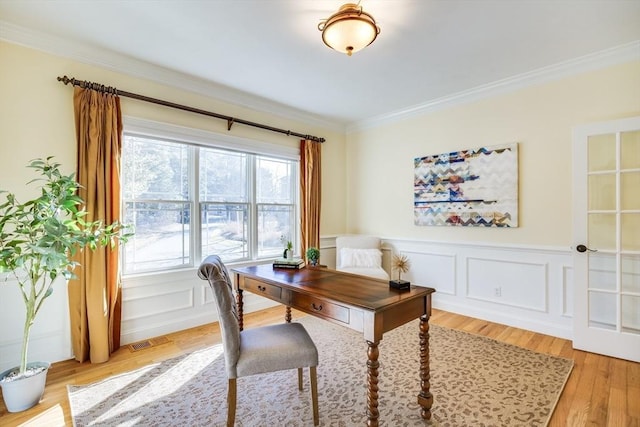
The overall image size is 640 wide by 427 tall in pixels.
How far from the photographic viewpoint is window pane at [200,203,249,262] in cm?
368

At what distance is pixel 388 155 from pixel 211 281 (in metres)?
3.60

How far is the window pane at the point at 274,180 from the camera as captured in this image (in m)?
4.21

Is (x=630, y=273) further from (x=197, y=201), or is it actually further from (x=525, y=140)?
(x=197, y=201)

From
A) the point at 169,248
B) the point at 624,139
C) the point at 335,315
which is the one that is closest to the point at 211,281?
the point at 335,315

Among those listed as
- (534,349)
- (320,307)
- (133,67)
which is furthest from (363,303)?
(133,67)

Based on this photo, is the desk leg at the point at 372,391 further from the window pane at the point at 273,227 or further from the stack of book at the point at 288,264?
the window pane at the point at 273,227

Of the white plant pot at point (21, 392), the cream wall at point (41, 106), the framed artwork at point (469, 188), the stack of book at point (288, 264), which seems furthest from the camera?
the framed artwork at point (469, 188)

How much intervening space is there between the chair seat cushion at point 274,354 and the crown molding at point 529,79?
344cm

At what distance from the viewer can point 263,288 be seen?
7.57 feet

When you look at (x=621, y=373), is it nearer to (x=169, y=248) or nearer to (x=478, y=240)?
(x=478, y=240)

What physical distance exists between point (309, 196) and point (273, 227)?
0.70 metres

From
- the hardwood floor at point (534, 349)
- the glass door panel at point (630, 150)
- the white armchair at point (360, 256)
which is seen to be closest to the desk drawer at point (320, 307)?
the hardwood floor at point (534, 349)

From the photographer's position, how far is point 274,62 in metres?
3.00

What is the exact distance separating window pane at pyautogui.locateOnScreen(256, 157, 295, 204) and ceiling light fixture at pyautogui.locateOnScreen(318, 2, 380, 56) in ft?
7.52
